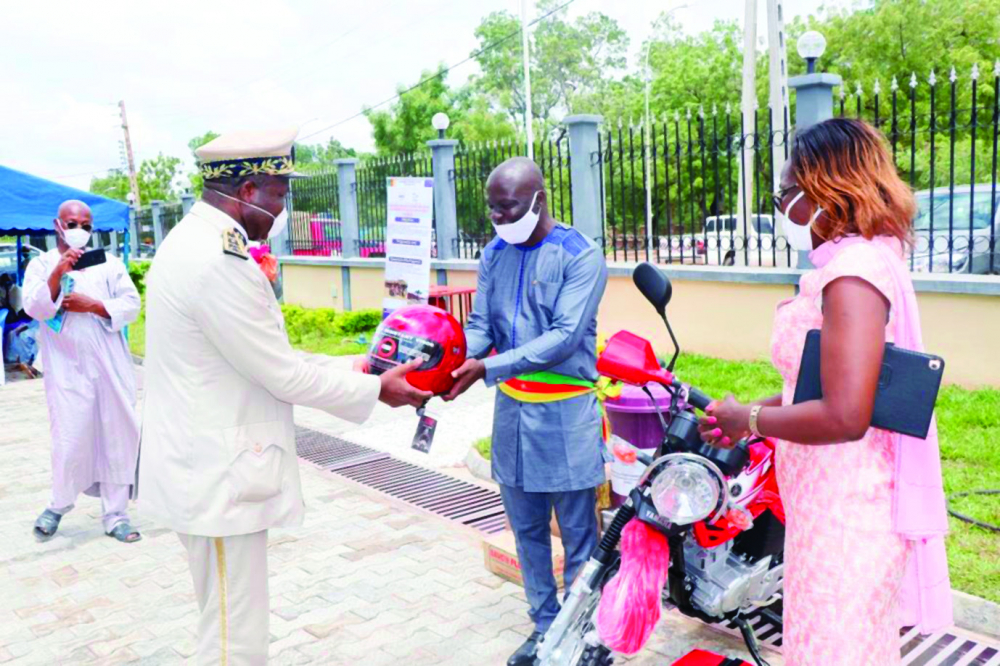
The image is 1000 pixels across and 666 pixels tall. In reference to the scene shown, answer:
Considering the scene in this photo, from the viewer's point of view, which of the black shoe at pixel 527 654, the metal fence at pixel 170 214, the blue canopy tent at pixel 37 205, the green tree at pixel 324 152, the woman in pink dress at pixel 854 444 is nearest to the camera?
the woman in pink dress at pixel 854 444

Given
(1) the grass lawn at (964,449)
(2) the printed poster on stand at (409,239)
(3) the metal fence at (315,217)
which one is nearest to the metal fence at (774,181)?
(1) the grass lawn at (964,449)

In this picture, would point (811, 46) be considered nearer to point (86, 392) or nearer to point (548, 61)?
point (86, 392)

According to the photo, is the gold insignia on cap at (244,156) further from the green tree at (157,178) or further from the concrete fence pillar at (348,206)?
the green tree at (157,178)

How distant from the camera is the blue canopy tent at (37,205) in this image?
11.1 m

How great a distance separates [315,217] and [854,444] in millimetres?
14575

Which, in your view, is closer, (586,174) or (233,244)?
(233,244)

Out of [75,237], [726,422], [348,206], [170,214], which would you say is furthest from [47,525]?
[170,214]

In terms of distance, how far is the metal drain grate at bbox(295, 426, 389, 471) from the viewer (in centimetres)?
669

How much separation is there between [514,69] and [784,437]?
5629cm

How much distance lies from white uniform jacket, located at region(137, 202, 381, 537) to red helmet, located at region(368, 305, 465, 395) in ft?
1.63

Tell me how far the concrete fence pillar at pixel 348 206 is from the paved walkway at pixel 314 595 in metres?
9.04

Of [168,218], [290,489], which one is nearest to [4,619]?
[290,489]

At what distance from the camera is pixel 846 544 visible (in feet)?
6.69

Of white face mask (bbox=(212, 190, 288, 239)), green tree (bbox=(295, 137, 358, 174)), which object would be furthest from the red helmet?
green tree (bbox=(295, 137, 358, 174))
